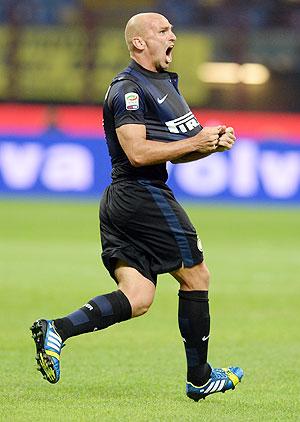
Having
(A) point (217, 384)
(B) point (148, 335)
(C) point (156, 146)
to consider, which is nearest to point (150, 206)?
(C) point (156, 146)

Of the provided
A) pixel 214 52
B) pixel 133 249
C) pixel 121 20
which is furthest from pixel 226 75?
pixel 133 249

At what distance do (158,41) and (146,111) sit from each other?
0.38m

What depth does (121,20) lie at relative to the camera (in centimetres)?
2366

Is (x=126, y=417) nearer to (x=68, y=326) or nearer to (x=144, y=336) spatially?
(x=68, y=326)

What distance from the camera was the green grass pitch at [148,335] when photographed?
593 cm

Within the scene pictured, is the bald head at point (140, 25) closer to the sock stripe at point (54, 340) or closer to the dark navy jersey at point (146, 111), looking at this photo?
the dark navy jersey at point (146, 111)

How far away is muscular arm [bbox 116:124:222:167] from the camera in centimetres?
600

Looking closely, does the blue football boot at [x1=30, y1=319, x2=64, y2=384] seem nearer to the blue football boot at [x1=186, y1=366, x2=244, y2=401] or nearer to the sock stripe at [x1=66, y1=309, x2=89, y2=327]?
the sock stripe at [x1=66, y1=309, x2=89, y2=327]

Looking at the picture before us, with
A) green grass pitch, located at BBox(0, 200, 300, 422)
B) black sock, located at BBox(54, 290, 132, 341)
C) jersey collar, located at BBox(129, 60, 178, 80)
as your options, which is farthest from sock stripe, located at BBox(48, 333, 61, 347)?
jersey collar, located at BBox(129, 60, 178, 80)

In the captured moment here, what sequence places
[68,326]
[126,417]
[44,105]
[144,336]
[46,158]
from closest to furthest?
[126,417], [68,326], [144,336], [46,158], [44,105]

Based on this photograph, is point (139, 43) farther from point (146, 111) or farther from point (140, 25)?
point (146, 111)

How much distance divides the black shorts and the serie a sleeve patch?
425mm

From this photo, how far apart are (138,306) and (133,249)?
30 centimetres

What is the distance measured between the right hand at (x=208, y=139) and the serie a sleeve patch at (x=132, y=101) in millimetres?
340
